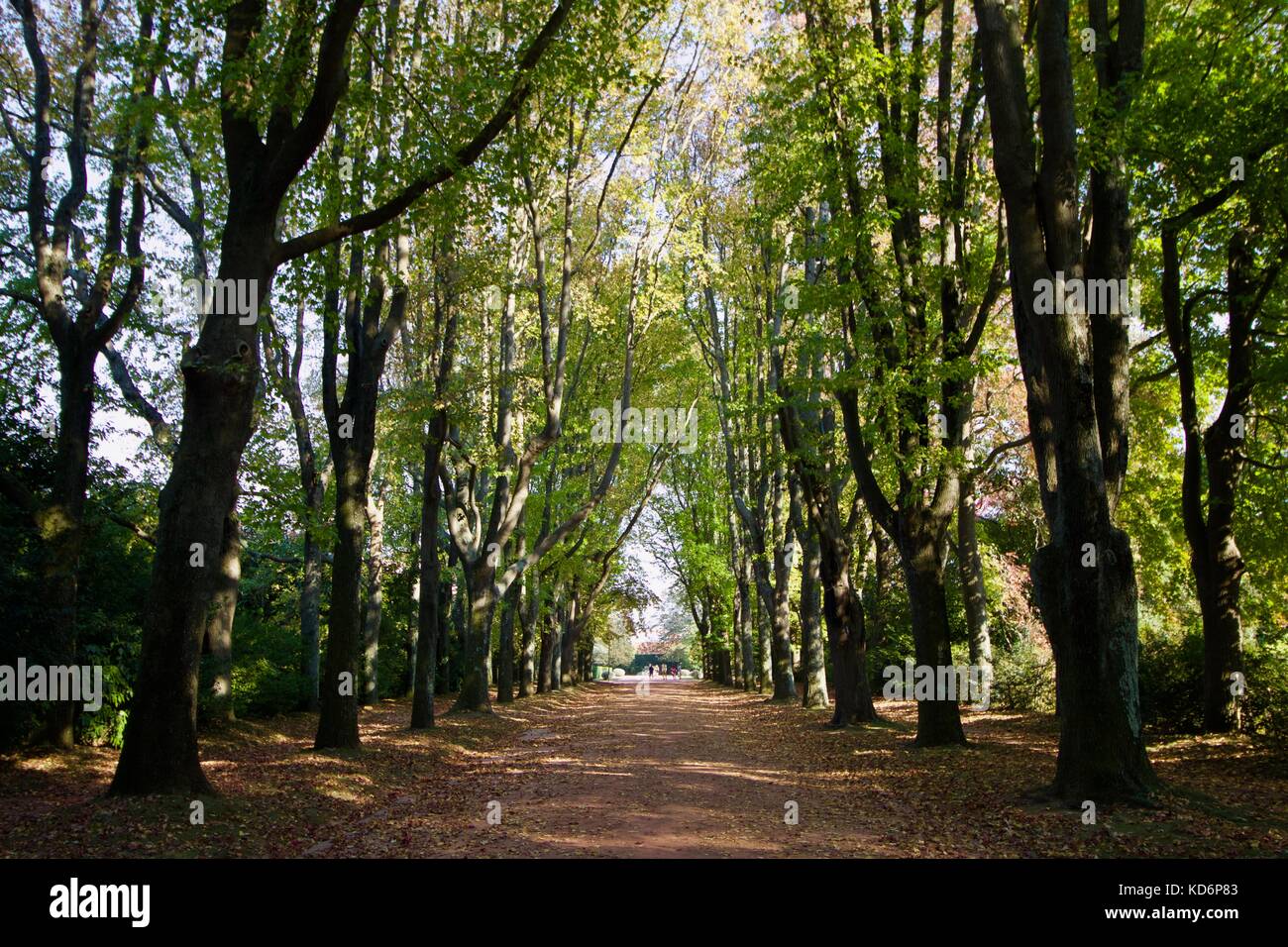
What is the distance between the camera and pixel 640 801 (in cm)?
931

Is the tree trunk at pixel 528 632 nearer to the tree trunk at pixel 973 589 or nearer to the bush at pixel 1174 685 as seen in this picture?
the tree trunk at pixel 973 589

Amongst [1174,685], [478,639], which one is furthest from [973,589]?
[478,639]

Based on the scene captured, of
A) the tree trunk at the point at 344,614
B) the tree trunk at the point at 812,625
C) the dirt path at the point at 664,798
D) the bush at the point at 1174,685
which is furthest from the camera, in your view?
the tree trunk at the point at 812,625

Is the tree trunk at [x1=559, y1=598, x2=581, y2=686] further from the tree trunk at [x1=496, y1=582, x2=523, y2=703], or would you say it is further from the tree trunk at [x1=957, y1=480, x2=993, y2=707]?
the tree trunk at [x1=957, y1=480, x2=993, y2=707]

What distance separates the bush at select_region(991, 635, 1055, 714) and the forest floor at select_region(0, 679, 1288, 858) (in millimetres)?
5475

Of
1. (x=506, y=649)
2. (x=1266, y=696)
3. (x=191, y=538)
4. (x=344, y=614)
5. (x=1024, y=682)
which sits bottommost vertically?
(x=1024, y=682)

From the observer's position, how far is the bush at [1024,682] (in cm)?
2130

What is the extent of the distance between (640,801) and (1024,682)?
16031mm

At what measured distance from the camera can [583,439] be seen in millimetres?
29625

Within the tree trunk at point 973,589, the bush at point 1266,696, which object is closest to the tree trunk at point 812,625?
the tree trunk at point 973,589

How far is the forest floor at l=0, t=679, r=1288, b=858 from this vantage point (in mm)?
6902

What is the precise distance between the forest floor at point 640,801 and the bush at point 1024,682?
18.0 feet

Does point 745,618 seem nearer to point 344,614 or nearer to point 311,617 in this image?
point 311,617

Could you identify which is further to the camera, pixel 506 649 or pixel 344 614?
pixel 506 649
